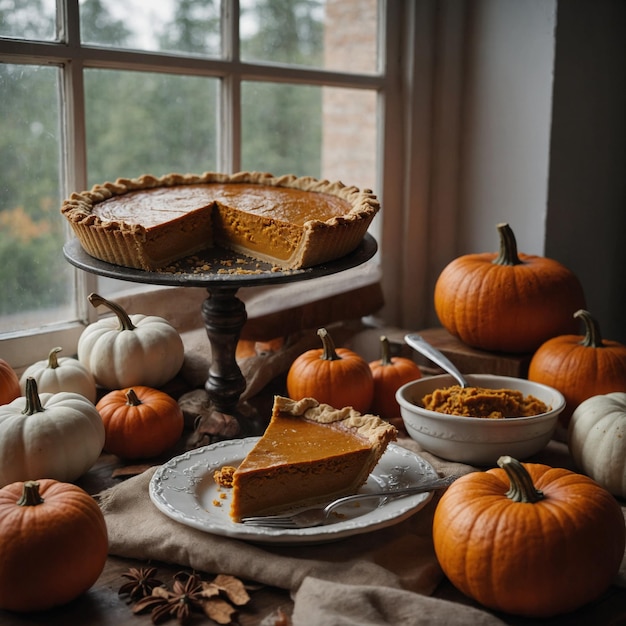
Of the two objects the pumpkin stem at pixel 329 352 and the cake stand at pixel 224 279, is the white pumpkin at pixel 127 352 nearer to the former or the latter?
the cake stand at pixel 224 279

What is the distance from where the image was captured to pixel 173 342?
2.18 m

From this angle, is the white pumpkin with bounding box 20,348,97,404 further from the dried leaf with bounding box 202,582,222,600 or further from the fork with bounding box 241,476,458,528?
the dried leaf with bounding box 202,582,222,600

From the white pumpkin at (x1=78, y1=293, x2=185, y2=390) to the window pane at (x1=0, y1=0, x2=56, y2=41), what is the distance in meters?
0.68

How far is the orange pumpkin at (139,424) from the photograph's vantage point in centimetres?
190

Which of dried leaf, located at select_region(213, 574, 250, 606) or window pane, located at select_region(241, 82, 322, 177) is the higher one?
window pane, located at select_region(241, 82, 322, 177)

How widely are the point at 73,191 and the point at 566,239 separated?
1653mm

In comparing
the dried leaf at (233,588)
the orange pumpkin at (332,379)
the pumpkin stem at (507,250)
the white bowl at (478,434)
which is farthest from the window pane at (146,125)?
the dried leaf at (233,588)

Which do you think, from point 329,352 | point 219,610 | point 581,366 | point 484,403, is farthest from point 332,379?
point 219,610

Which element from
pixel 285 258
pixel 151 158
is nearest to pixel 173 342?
pixel 285 258

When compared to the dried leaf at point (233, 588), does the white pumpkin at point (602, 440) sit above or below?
above

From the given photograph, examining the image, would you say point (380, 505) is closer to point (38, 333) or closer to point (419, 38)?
point (38, 333)

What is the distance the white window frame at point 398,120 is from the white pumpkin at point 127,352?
17cm

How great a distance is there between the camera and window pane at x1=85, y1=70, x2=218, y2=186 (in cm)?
223

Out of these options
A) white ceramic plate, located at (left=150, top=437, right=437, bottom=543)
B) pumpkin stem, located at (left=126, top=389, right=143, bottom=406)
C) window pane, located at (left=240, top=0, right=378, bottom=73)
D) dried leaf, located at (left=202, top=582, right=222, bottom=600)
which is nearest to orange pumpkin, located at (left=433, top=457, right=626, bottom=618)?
white ceramic plate, located at (left=150, top=437, right=437, bottom=543)
